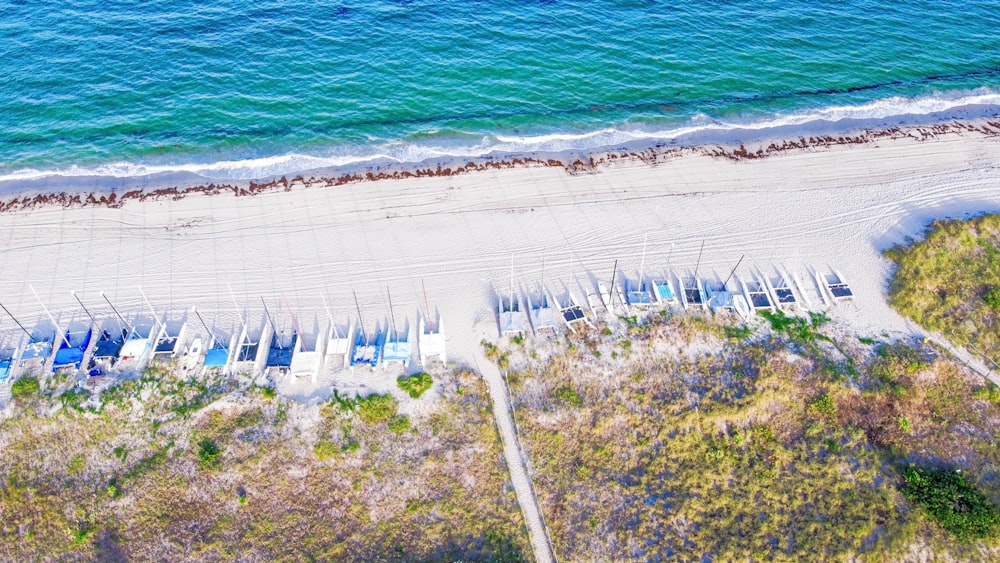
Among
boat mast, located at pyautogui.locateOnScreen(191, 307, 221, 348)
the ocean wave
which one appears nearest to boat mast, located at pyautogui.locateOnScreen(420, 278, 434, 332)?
boat mast, located at pyautogui.locateOnScreen(191, 307, 221, 348)

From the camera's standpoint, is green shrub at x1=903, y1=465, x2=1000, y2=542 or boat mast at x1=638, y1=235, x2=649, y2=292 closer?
green shrub at x1=903, y1=465, x2=1000, y2=542

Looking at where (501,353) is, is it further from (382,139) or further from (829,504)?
(382,139)

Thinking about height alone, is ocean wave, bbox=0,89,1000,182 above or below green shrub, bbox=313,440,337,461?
above

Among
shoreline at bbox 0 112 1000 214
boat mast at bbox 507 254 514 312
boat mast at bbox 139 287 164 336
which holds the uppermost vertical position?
shoreline at bbox 0 112 1000 214

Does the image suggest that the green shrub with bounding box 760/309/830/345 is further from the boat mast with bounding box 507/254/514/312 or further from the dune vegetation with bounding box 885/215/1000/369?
the boat mast with bounding box 507/254/514/312

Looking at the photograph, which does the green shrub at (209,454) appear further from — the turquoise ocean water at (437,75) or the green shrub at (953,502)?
the green shrub at (953,502)

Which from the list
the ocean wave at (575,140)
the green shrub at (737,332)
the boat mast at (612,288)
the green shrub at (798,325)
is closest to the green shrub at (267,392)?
the boat mast at (612,288)

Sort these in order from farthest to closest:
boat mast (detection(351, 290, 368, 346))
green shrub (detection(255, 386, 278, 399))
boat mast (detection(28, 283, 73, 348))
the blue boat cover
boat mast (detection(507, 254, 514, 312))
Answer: boat mast (detection(507, 254, 514, 312))
boat mast (detection(351, 290, 368, 346))
boat mast (detection(28, 283, 73, 348))
the blue boat cover
green shrub (detection(255, 386, 278, 399))
